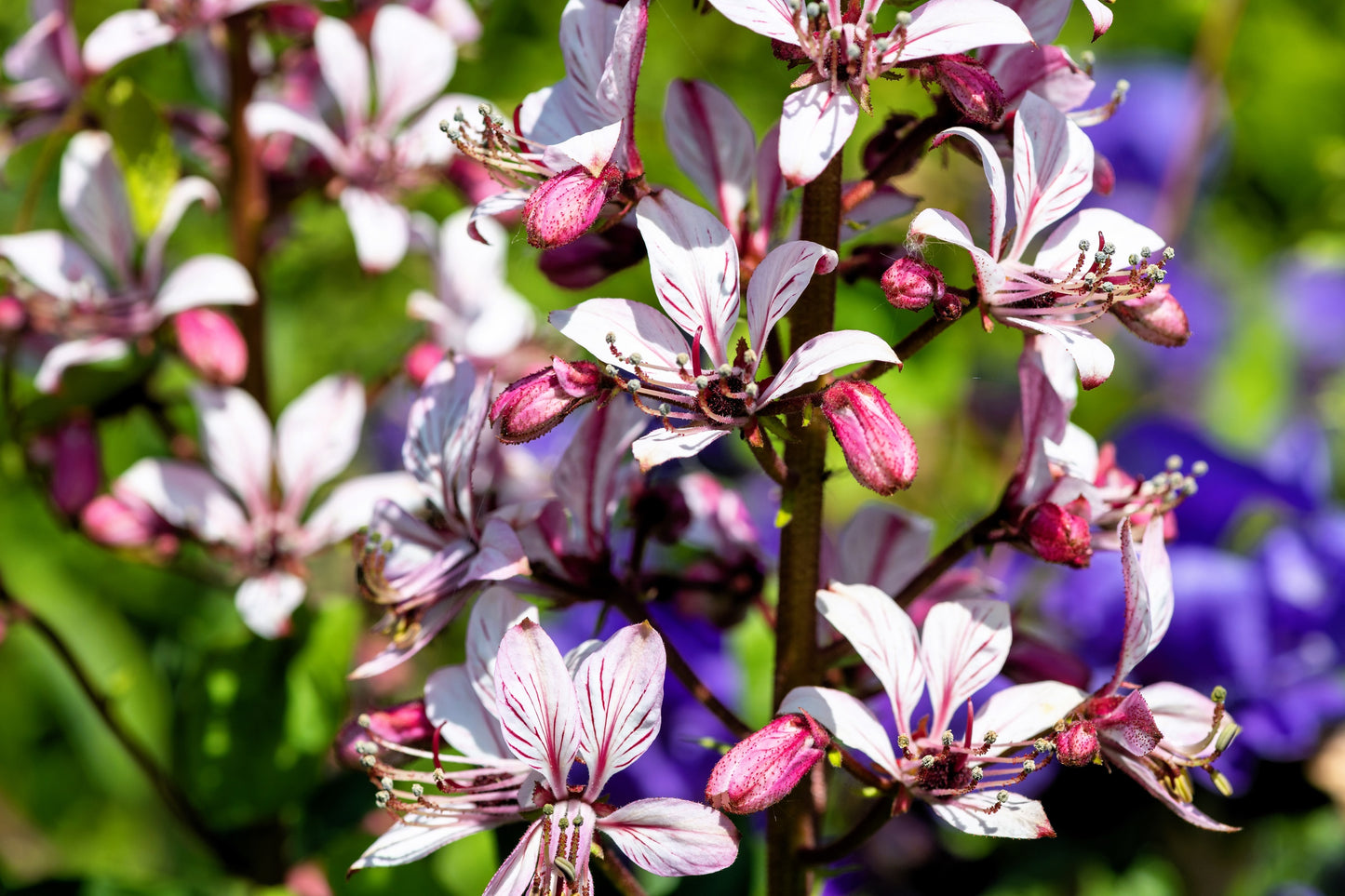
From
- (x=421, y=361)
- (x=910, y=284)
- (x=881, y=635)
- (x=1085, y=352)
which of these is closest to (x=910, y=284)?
(x=910, y=284)

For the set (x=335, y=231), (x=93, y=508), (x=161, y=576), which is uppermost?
(x=93, y=508)

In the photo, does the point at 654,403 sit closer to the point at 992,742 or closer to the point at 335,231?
the point at 992,742

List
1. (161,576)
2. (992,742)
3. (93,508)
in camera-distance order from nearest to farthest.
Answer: (992,742) < (93,508) < (161,576)

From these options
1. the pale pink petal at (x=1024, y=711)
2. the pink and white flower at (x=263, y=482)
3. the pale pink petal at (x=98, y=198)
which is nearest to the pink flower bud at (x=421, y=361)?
the pink and white flower at (x=263, y=482)

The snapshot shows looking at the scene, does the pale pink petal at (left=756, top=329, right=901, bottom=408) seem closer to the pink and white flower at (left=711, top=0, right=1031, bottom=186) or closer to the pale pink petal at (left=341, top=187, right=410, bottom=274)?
the pink and white flower at (left=711, top=0, right=1031, bottom=186)

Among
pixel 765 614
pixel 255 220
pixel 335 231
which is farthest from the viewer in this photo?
pixel 335 231

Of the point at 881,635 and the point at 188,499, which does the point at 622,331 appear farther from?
the point at 188,499

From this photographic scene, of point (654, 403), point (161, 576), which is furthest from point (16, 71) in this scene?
point (654, 403)
